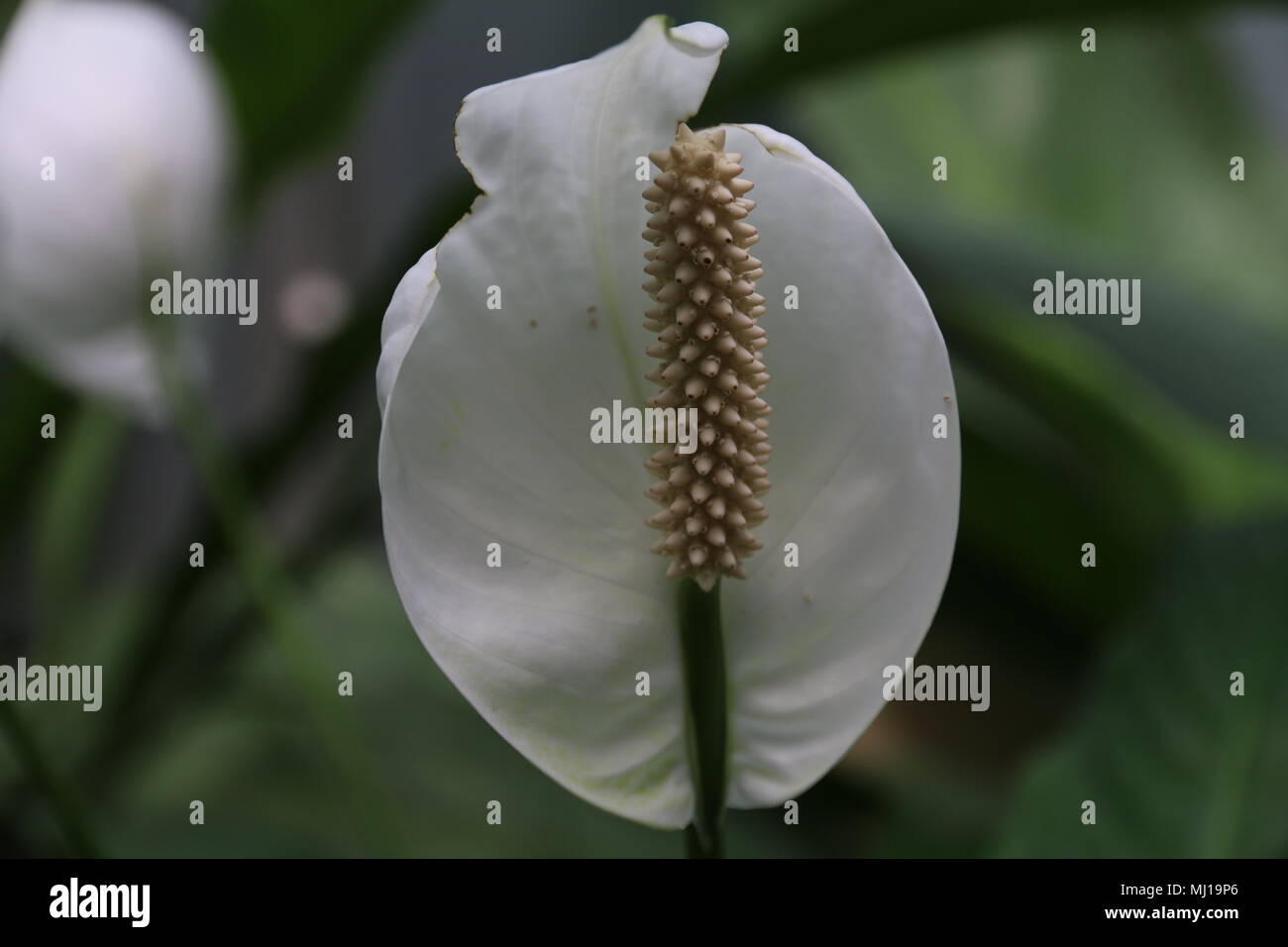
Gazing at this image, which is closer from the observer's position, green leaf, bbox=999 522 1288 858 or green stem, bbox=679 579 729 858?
green stem, bbox=679 579 729 858

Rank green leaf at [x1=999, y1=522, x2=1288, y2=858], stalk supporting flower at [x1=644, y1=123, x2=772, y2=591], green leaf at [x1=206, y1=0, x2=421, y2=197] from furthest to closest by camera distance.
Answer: green leaf at [x1=206, y1=0, x2=421, y2=197]
green leaf at [x1=999, y1=522, x2=1288, y2=858]
stalk supporting flower at [x1=644, y1=123, x2=772, y2=591]

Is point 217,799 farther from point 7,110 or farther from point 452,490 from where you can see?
point 452,490

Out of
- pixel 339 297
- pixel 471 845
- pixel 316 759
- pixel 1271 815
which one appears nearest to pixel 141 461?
pixel 339 297
